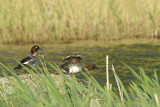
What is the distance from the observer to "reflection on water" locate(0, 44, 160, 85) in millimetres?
11547

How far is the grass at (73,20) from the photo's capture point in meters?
15.0

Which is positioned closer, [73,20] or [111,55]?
[111,55]

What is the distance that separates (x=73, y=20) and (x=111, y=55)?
2.82m

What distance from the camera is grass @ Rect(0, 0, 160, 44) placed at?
49.1 feet

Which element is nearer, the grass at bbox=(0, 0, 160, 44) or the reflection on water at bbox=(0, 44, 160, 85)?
the reflection on water at bbox=(0, 44, 160, 85)

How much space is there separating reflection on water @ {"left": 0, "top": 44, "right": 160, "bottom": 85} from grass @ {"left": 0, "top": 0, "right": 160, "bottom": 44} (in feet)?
2.74

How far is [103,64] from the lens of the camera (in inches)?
474

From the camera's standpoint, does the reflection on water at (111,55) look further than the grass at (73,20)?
No

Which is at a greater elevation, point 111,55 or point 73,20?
point 73,20

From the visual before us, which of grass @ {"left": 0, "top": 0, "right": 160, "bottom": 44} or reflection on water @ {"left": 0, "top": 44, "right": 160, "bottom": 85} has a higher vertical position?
grass @ {"left": 0, "top": 0, "right": 160, "bottom": 44}

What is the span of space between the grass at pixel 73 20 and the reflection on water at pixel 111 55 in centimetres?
84

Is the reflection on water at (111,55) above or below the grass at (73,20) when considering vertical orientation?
below

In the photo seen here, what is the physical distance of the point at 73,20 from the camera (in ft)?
51.2

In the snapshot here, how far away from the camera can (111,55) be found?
1354cm
